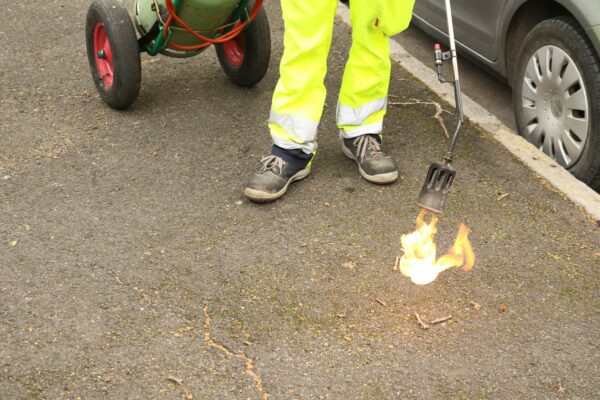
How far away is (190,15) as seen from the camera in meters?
4.59

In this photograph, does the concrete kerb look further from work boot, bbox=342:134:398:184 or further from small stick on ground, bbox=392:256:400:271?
small stick on ground, bbox=392:256:400:271

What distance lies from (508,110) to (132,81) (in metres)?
2.31

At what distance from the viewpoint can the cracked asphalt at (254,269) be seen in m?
3.17

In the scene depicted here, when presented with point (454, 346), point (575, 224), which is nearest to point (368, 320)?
point (454, 346)

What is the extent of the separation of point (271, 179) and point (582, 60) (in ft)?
5.22

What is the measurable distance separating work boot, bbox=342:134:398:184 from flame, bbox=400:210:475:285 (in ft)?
1.21

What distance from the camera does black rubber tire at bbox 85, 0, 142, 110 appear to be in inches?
187

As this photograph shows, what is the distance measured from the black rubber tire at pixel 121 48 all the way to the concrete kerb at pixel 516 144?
1781 millimetres

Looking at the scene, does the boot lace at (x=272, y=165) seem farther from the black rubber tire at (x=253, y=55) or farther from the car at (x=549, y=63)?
the car at (x=549, y=63)

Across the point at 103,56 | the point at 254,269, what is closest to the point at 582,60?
the point at 254,269

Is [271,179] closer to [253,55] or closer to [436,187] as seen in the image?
[436,187]

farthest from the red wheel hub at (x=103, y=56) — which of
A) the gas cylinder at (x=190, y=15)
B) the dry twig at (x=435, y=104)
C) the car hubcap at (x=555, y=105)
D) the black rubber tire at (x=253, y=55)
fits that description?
the car hubcap at (x=555, y=105)

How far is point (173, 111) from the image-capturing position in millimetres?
5113

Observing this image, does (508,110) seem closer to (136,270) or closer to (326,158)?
(326,158)
